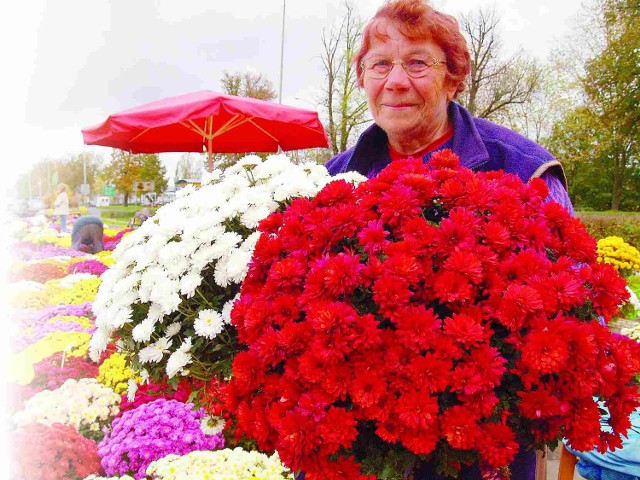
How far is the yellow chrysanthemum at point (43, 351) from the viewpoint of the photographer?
325cm

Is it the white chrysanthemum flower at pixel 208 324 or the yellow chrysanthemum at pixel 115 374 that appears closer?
the white chrysanthemum flower at pixel 208 324

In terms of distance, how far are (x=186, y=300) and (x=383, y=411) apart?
0.72 meters

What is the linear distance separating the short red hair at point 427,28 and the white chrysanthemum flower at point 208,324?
1.11 metres

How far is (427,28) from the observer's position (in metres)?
1.77

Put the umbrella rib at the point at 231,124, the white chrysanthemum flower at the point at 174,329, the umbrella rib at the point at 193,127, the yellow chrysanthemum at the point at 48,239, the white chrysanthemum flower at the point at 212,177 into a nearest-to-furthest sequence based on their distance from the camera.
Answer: the white chrysanthemum flower at the point at 174,329 → the white chrysanthemum flower at the point at 212,177 → the umbrella rib at the point at 193,127 → the umbrella rib at the point at 231,124 → the yellow chrysanthemum at the point at 48,239

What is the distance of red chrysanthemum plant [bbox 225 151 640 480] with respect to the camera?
3.12ft

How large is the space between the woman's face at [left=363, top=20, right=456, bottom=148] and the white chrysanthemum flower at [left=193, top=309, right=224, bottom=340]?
3.08 feet

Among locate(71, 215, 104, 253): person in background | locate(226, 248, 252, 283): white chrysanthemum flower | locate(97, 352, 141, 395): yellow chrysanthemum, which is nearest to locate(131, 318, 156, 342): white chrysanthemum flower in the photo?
locate(226, 248, 252, 283): white chrysanthemum flower

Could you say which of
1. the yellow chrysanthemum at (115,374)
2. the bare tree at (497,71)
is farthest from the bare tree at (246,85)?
the yellow chrysanthemum at (115,374)

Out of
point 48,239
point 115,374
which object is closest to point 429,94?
point 115,374

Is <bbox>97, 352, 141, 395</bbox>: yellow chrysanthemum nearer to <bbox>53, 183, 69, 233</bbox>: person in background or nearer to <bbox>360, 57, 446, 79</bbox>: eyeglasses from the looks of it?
<bbox>360, 57, 446, 79</bbox>: eyeglasses

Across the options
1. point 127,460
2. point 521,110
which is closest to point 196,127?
point 127,460

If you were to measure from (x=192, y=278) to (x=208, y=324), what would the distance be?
0.13 m

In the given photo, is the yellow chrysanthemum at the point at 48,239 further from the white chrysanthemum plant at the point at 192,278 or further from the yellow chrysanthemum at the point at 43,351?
the white chrysanthemum plant at the point at 192,278
